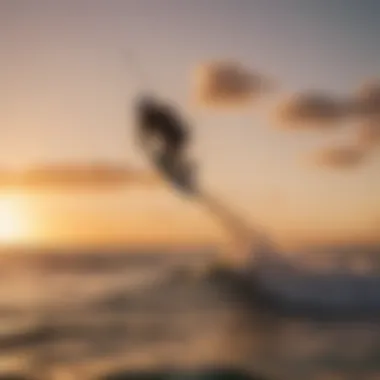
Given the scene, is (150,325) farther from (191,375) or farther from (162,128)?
(162,128)

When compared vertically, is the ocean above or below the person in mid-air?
A: below

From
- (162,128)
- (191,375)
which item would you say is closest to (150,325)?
(191,375)

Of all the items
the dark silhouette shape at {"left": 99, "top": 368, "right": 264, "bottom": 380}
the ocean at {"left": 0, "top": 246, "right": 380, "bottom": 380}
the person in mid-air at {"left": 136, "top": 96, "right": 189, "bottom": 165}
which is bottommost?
the dark silhouette shape at {"left": 99, "top": 368, "right": 264, "bottom": 380}

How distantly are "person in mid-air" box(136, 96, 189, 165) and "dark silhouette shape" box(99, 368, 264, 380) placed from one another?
14.1 inches

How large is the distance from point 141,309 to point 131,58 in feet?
1.44

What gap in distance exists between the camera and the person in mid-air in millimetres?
1387

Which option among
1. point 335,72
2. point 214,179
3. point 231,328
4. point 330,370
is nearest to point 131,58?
point 214,179

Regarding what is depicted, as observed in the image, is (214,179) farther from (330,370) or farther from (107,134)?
(330,370)

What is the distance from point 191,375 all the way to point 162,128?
42cm

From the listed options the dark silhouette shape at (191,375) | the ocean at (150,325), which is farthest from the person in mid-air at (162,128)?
the dark silhouette shape at (191,375)

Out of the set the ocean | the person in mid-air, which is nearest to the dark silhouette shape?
the ocean

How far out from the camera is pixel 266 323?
135 centimetres

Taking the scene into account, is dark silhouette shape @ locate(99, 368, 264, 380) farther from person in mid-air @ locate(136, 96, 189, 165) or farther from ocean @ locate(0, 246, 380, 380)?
person in mid-air @ locate(136, 96, 189, 165)

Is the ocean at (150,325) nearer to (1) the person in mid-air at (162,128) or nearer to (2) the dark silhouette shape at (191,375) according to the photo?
(2) the dark silhouette shape at (191,375)
